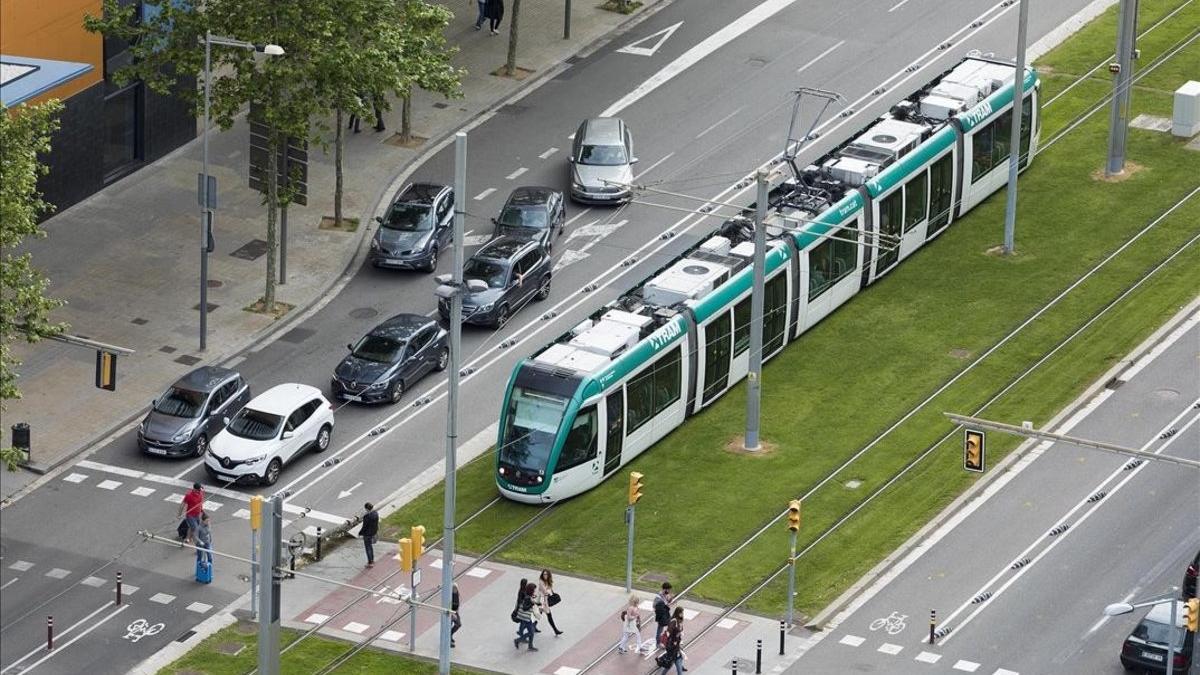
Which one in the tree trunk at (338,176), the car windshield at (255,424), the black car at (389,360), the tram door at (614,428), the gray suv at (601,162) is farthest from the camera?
the gray suv at (601,162)

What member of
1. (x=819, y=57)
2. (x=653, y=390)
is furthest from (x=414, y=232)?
(x=819, y=57)

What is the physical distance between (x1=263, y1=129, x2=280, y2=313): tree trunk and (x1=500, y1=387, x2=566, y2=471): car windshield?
12.3 metres

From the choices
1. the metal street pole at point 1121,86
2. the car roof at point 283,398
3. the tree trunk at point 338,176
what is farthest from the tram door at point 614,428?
the metal street pole at point 1121,86

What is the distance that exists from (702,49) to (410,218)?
17.1 meters

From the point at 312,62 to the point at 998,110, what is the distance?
20742 mm

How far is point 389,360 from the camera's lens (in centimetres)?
6956

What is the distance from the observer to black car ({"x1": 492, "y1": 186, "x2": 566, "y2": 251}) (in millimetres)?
76312

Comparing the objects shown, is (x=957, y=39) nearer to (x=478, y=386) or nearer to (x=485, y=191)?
(x=485, y=191)

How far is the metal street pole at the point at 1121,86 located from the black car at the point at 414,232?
67.1 feet

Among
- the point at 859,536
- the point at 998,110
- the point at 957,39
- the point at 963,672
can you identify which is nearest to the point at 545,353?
the point at 859,536

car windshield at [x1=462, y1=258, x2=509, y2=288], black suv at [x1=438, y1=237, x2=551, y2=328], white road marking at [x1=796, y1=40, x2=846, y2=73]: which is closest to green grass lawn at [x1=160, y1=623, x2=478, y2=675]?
black suv at [x1=438, y1=237, x2=551, y2=328]

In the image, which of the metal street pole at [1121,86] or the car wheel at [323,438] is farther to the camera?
the metal street pole at [1121,86]

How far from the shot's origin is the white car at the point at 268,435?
6531 cm

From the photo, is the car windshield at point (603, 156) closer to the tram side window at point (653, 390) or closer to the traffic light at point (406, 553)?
the tram side window at point (653, 390)
